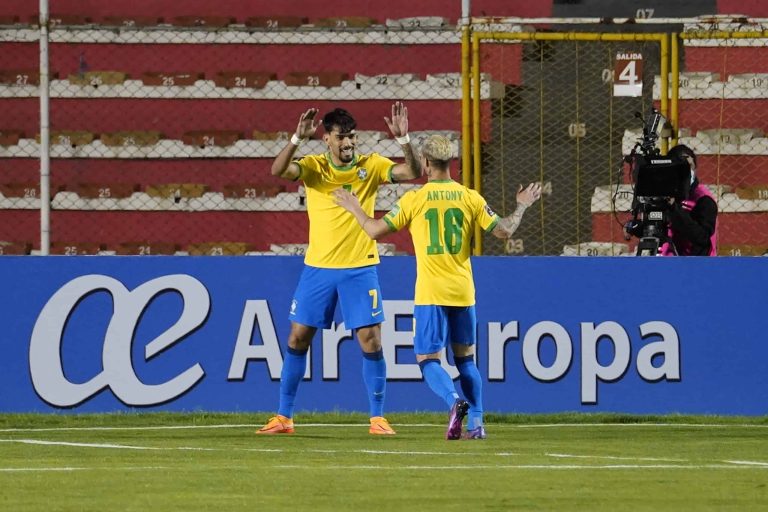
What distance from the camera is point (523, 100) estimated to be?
15875 millimetres

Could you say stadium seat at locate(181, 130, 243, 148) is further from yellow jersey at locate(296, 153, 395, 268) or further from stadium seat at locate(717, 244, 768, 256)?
yellow jersey at locate(296, 153, 395, 268)

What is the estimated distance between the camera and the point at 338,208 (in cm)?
1025

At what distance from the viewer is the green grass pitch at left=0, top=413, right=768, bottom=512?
6.10m

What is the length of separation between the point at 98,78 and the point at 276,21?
2.10 m

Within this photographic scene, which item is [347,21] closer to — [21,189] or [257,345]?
[21,189]

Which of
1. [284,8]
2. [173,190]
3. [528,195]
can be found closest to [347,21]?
[284,8]

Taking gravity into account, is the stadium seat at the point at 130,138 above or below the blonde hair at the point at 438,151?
above

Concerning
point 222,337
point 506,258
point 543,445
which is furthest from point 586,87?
point 543,445

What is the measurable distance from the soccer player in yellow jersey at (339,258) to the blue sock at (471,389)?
0.68 m

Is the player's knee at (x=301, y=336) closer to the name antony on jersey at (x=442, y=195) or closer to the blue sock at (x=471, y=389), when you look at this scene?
the blue sock at (x=471, y=389)

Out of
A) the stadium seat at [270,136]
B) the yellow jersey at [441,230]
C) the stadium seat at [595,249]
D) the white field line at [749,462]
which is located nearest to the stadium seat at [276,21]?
the stadium seat at [270,136]

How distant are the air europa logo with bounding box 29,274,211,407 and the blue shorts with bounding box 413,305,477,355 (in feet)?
8.08

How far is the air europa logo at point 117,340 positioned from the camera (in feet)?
37.7

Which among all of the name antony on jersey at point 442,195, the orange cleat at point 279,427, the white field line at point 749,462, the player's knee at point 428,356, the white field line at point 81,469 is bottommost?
the orange cleat at point 279,427
